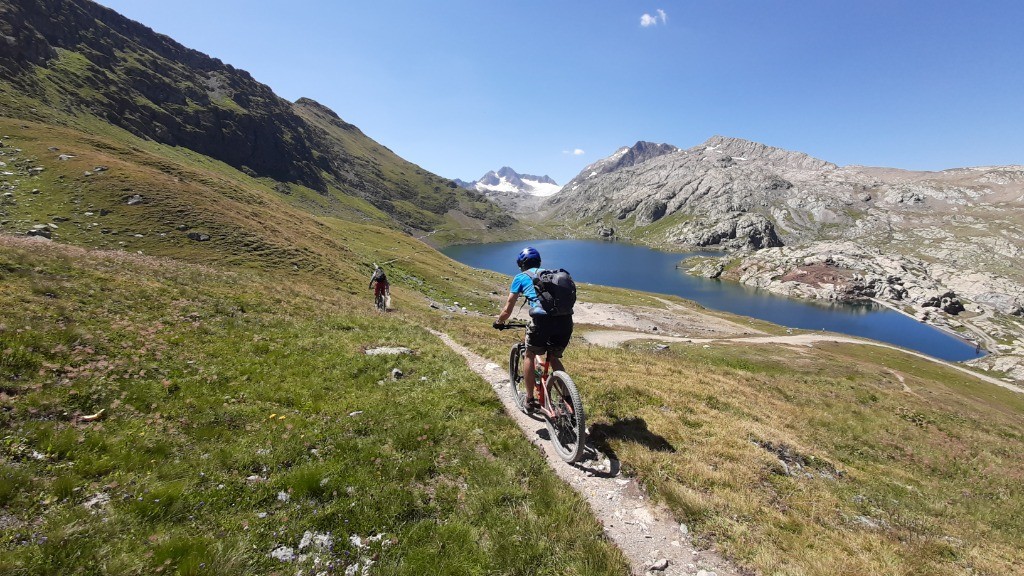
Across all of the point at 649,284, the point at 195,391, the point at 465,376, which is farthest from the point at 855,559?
the point at 649,284

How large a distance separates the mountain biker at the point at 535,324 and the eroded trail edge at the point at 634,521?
7.28 ft

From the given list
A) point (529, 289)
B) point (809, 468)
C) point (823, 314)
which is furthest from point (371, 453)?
point (823, 314)

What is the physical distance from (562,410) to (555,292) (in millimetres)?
2960

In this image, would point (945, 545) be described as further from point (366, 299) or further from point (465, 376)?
point (366, 299)

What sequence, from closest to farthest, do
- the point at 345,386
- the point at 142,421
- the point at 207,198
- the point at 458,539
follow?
the point at 458,539, the point at 142,421, the point at 345,386, the point at 207,198

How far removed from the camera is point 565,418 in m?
9.46

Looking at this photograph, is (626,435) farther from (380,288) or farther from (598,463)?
(380,288)

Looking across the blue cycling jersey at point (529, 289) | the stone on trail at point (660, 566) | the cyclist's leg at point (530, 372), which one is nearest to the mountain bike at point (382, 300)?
the cyclist's leg at point (530, 372)

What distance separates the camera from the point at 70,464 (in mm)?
6375

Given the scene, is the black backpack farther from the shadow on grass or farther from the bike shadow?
the shadow on grass

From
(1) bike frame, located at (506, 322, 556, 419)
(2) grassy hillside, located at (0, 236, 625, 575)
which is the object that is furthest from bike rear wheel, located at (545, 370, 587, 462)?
(2) grassy hillside, located at (0, 236, 625, 575)

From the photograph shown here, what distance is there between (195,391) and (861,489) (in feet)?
59.9

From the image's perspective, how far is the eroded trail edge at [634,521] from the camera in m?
6.37

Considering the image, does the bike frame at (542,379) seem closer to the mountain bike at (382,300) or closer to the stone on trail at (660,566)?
the stone on trail at (660,566)
